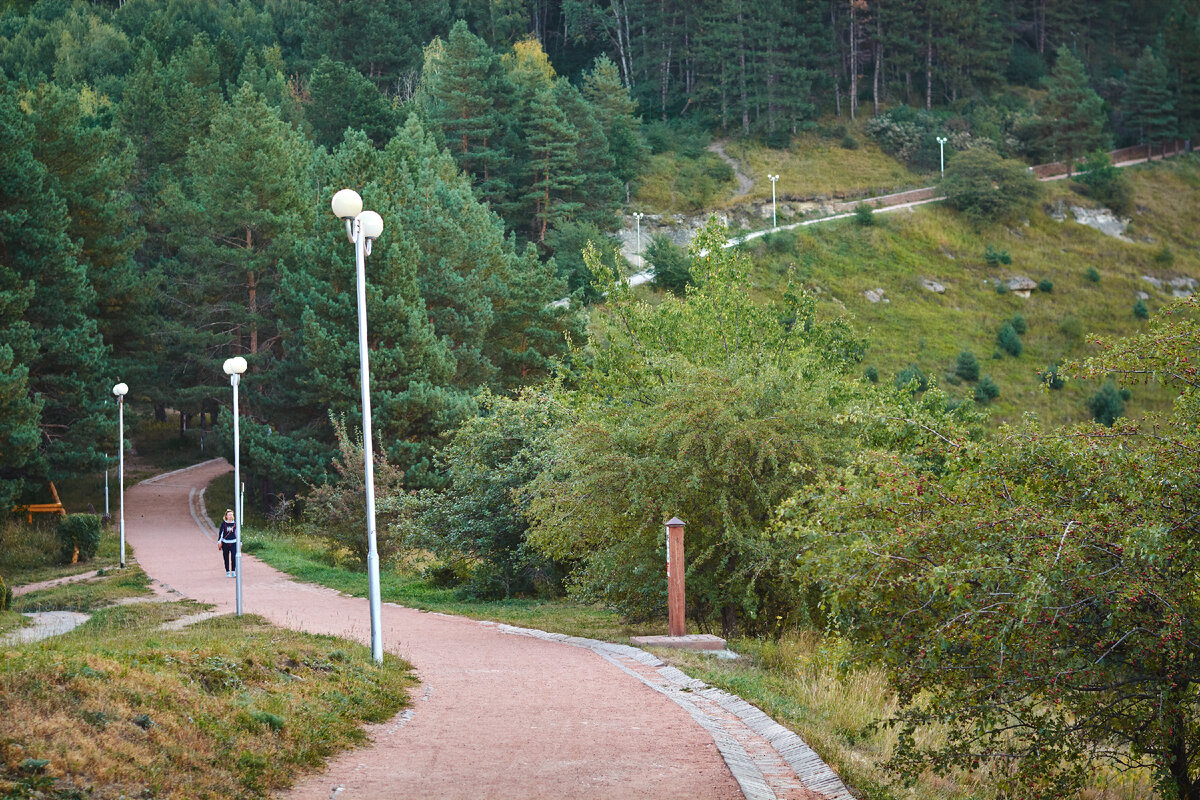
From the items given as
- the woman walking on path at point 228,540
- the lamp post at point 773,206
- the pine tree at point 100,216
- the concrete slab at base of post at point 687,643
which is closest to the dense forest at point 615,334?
the pine tree at point 100,216

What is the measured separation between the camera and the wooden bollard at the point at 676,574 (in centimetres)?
1374

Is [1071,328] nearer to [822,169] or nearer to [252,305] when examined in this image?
[822,169]

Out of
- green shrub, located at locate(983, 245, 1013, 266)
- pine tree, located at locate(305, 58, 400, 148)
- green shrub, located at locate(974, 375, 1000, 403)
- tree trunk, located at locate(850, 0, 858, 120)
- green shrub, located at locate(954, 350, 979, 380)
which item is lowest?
green shrub, located at locate(974, 375, 1000, 403)

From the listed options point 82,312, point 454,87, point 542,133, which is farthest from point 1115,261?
point 82,312

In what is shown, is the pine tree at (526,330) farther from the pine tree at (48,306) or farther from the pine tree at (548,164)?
the pine tree at (548,164)

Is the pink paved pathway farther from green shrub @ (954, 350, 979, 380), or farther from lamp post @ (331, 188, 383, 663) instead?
green shrub @ (954, 350, 979, 380)

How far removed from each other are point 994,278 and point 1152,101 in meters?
31.8

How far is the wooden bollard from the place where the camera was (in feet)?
45.1

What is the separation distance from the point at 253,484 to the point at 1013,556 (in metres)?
39.5

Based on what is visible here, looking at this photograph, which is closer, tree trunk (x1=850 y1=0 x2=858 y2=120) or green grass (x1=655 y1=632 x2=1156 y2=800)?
green grass (x1=655 y1=632 x2=1156 y2=800)

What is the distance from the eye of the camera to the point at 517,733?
861 cm

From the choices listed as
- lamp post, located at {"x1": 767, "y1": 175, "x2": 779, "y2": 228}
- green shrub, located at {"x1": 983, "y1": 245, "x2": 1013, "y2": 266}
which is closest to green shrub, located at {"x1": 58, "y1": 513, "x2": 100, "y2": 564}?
lamp post, located at {"x1": 767, "y1": 175, "x2": 779, "y2": 228}

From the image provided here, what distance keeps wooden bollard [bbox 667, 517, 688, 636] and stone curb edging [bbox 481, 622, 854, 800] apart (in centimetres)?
133

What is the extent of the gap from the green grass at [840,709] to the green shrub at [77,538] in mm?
21793
